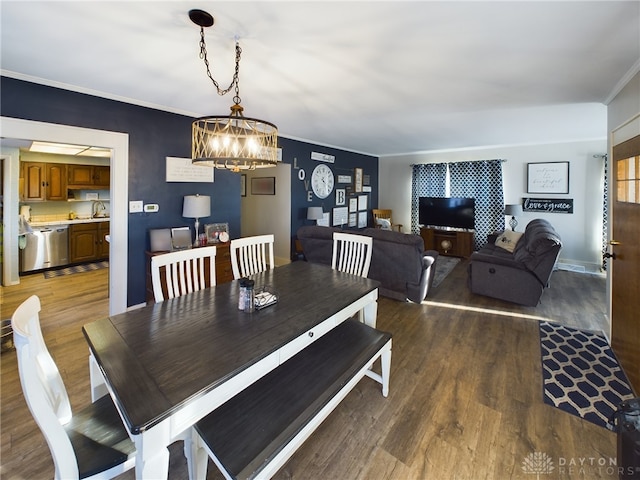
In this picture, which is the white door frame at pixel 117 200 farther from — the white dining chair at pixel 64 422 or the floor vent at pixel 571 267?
the floor vent at pixel 571 267

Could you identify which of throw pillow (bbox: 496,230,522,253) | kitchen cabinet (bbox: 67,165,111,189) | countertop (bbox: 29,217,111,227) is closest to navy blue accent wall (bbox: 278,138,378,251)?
throw pillow (bbox: 496,230,522,253)

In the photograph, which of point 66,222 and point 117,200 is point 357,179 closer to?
point 117,200

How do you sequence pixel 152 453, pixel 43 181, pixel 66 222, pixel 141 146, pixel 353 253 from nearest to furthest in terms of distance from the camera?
pixel 152 453
pixel 353 253
pixel 141 146
pixel 43 181
pixel 66 222

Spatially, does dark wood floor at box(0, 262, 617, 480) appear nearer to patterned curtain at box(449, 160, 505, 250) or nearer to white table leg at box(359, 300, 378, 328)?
white table leg at box(359, 300, 378, 328)

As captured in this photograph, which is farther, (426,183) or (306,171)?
(426,183)

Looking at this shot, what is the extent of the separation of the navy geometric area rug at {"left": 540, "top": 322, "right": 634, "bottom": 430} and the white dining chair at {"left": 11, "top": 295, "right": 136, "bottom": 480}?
2553mm

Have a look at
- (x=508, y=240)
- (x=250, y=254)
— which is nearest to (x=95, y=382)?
(x=250, y=254)

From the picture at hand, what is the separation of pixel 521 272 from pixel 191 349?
12.5 feet

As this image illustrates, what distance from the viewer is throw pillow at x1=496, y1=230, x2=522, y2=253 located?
4.98m

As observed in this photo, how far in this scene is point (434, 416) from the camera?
190 cm

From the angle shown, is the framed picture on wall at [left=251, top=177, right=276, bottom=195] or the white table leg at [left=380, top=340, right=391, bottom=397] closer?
the white table leg at [left=380, top=340, right=391, bottom=397]

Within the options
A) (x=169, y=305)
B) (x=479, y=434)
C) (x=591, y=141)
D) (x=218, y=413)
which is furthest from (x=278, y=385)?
(x=591, y=141)

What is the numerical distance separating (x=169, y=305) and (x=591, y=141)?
23.0 feet

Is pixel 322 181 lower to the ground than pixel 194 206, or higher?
higher
